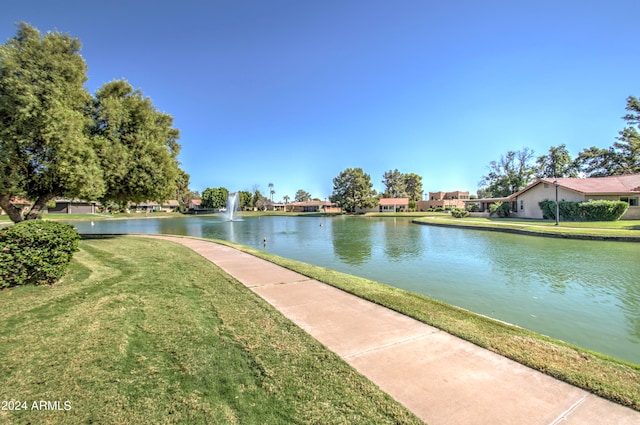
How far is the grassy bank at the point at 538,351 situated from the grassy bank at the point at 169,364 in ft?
6.23

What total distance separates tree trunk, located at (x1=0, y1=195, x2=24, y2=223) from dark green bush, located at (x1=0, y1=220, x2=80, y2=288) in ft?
19.9

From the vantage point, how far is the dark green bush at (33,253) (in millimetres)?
5867

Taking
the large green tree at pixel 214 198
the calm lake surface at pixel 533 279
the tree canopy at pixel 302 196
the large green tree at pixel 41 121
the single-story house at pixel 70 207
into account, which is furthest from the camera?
the tree canopy at pixel 302 196

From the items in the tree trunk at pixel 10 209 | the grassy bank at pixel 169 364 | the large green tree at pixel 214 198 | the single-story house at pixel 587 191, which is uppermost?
the large green tree at pixel 214 198

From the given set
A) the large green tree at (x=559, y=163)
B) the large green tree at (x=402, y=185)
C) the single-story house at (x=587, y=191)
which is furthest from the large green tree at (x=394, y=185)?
the single-story house at (x=587, y=191)

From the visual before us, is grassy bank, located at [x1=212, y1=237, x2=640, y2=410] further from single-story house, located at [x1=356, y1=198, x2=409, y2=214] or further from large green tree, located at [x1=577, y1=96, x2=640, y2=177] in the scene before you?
single-story house, located at [x1=356, y1=198, x2=409, y2=214]

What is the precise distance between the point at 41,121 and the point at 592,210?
118 ft

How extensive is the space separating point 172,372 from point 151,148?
1410cm

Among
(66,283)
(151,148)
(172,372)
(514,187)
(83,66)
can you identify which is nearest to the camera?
(172,372)

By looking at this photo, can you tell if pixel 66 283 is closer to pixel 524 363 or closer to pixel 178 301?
pixel 178 301

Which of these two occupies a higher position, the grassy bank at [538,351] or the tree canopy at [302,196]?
the tree canopy at [302,196]

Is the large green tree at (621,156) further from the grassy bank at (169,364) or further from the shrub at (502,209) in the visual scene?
the grassy bank at (169,364)

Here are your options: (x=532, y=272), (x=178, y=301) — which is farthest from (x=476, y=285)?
(x=178, y=301)

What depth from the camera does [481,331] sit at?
4.43 m
